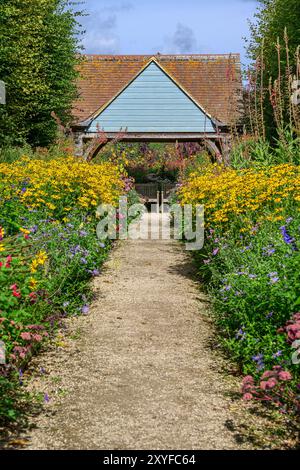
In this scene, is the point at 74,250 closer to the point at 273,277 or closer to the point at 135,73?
the point at 273,277

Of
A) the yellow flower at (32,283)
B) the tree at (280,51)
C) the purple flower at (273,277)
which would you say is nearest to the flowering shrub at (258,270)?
the purple flower at (273,277)

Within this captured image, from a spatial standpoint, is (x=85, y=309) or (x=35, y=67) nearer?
(x=85, y=309)

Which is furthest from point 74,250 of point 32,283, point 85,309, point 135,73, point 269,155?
point 135,73

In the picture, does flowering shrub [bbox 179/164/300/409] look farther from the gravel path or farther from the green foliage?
the green foliage

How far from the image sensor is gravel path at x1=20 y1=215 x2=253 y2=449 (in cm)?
373

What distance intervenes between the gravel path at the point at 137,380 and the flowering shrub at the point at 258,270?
0.32m

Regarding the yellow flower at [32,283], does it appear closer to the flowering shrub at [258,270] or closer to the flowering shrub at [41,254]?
the flowering shrub at [41,254]

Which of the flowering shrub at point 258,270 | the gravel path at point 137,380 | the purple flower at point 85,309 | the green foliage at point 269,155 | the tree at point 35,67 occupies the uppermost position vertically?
the tree at point 35,67

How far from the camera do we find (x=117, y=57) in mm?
23750

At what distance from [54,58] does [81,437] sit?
1827cm

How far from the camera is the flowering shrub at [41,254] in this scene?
4199 mm

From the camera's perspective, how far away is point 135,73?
2244 centimetres

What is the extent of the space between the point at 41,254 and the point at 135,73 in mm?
18928

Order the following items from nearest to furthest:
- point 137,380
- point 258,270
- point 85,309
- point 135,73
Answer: point 137,380 < point 258,270 < point 85,309 < point 135,73
